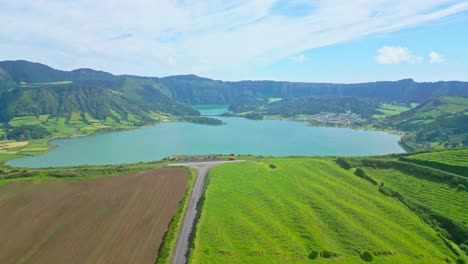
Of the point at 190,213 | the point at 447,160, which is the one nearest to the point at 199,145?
the point at 190,213

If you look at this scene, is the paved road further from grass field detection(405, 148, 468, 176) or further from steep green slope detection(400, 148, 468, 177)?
grass field detection(405, 148, 468, 176)

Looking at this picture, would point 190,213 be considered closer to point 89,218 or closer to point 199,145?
point 89,218

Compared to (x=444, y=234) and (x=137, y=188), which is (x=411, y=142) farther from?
(x=137, y=188)

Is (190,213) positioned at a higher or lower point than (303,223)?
lower

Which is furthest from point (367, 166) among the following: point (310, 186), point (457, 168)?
point (310, 186)

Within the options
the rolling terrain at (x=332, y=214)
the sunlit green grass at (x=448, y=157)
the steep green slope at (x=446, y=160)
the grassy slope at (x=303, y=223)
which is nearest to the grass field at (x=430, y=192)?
the rolling terrain at (x=332, y=214)

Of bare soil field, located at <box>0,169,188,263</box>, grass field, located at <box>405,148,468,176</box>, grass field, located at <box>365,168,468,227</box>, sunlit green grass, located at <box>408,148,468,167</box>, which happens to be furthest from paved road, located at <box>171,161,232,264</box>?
sunlit green grass, located at <box>408,148,468,167</box>
